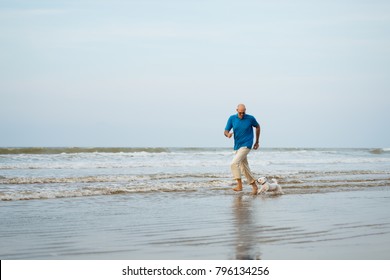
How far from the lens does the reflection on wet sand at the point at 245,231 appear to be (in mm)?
5709

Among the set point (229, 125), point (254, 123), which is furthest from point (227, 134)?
point (254, 123)

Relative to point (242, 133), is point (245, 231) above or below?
below

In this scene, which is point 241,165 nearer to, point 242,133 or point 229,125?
point 242,133

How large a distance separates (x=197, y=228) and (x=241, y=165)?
569cm

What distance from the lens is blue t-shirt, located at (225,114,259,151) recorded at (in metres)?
12.6

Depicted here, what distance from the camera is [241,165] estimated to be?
1298 cm

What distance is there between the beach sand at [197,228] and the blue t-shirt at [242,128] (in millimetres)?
1510

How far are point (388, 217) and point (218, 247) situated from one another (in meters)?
3.49

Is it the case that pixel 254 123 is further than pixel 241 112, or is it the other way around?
pixel 254 123

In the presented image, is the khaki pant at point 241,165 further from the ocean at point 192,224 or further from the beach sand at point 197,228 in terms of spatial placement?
the beach sand at point 197,228

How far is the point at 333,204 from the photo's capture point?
33.8 feet
